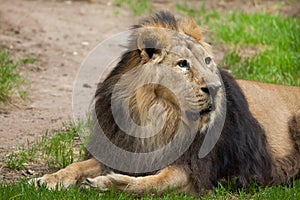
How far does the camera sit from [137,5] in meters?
11.5

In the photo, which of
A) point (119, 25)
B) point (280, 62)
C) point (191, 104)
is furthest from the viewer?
point (119, 25)

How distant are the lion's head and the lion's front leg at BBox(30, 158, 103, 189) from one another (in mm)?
254

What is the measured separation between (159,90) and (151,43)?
34 cm

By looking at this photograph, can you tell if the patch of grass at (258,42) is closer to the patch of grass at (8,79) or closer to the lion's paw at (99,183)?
the patch of grass at (8,79)

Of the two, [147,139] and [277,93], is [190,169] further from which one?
[277,93]

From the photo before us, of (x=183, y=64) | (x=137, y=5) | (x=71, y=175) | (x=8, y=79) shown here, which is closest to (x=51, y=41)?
(x=8, y=79)

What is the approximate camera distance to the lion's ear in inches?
198

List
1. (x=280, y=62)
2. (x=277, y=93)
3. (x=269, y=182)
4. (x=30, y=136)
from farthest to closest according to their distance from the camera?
1. (x=280, y=62)
2. (x=30, y=136)
3. (x=277, y=93)
4. (x=269, y=182)

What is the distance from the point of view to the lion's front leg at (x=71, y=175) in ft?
16.4

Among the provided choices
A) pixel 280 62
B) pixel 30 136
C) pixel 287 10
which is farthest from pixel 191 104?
pixel 287 10

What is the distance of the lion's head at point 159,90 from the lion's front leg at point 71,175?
0.25m

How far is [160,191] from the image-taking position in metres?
4.93

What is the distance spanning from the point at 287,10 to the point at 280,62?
3.25 meters

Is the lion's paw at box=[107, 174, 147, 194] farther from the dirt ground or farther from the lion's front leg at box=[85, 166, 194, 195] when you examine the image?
the dirt ground
